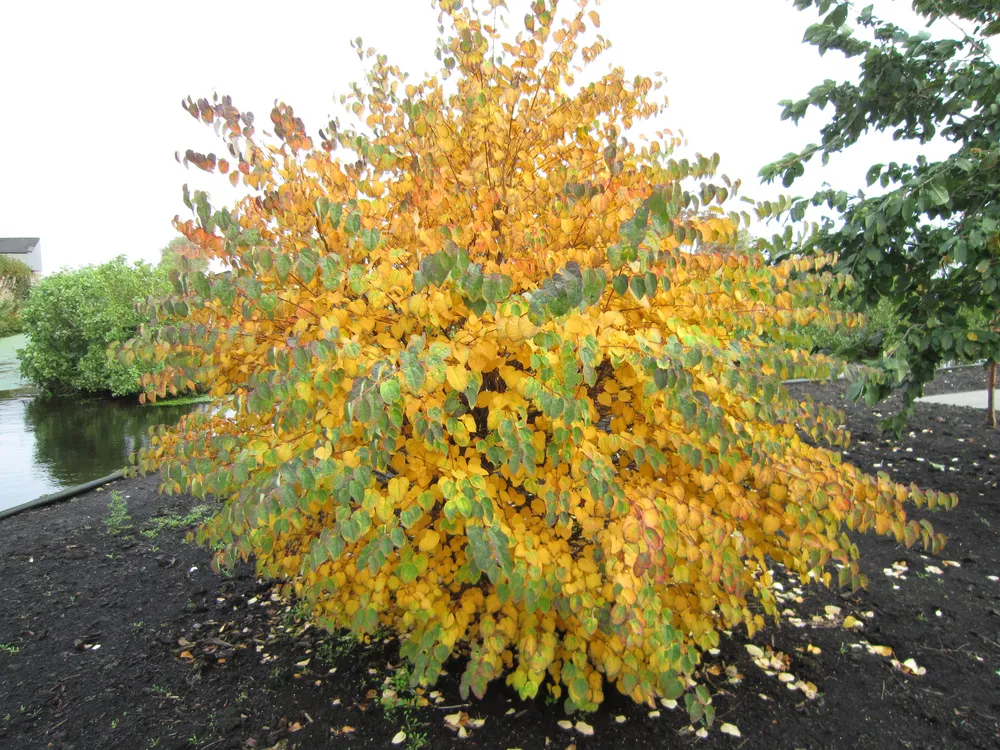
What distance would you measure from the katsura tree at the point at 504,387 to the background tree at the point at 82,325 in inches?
432

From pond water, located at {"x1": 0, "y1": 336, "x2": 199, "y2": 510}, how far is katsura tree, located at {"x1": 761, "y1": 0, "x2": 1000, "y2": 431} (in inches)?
177

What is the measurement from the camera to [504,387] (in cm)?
219

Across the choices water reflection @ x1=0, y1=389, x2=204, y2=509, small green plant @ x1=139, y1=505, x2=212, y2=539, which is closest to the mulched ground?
small green plant @ x1=139, y1=505, x2=212, y2=539

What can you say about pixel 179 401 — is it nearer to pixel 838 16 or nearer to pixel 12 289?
pixel 838 16

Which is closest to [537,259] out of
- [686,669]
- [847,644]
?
[686,669]

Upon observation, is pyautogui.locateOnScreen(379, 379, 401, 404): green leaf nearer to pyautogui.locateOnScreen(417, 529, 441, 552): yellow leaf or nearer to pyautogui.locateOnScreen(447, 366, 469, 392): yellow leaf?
pyautogui.locateOnScreen(447, 366, 469, 392): yellow leaf

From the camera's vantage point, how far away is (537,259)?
6.29 feet

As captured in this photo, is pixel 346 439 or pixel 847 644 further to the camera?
pixel 847 644

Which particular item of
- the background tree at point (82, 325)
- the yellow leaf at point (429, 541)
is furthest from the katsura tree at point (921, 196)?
the background tree at point (82, 325)

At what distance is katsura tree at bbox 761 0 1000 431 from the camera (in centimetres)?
356

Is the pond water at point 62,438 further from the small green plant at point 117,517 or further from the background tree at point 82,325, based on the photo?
the small green plant at point 117,517

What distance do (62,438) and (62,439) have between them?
0.31ft

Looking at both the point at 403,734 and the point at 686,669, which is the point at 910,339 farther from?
the point at 403,734

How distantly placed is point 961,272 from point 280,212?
365 cm
